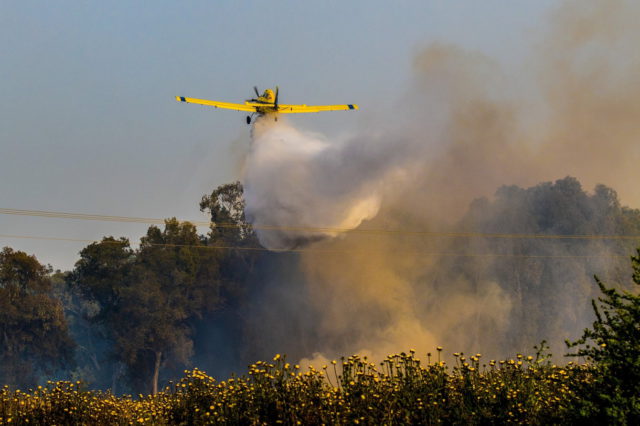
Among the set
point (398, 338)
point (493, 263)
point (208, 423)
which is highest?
point (493, 263)

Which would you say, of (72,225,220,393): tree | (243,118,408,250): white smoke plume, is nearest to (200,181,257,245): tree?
(72,225,220,393): tree

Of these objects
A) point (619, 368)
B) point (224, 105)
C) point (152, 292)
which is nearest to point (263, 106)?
point (224, 105)

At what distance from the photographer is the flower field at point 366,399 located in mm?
24672

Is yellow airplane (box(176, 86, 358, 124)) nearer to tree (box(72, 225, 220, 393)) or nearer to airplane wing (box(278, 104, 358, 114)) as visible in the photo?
airplane wing (box(278, 104, 358, 114))

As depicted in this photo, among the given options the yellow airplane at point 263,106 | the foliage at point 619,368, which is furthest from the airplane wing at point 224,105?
the foliage at point 619,368

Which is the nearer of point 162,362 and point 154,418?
point 154,418

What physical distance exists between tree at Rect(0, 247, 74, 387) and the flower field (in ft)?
249

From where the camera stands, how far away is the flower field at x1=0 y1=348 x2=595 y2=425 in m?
24.7

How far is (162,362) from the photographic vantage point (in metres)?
106

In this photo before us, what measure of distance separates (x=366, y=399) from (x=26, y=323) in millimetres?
85589

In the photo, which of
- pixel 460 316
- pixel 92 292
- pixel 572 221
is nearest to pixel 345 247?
pixel 460 316

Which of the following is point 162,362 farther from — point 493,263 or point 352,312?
point 493,263

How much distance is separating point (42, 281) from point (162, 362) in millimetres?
17800

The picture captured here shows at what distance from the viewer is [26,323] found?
102062mm
